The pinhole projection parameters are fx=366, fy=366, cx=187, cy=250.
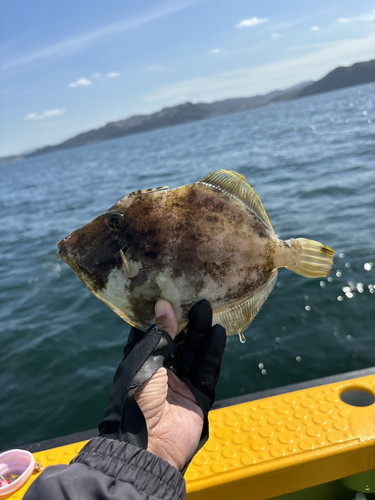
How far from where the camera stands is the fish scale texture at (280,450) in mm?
2615

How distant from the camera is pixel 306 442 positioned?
2.76m

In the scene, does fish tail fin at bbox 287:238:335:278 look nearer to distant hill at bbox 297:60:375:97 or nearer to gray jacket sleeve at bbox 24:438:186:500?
gray jacket sleeve at bbox 24:438:186:500

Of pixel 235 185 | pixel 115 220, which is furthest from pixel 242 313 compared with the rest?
pixel 115 220

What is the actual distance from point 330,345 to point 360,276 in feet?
6.73

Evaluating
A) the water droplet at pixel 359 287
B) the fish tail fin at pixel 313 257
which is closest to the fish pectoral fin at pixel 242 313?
the fish tail fin at pixel 313 257

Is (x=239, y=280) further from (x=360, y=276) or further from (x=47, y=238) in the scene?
(x=47, y=238)

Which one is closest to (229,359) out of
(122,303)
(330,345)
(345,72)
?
(330,345)

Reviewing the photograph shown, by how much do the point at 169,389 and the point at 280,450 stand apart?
1.05m

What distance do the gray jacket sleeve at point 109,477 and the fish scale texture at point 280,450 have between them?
1.25 meters

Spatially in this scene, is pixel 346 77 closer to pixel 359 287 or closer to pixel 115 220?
pixel 359 287

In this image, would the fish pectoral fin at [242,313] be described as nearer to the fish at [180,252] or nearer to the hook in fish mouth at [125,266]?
the fish at [180,252]

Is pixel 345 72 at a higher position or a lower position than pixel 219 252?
higher

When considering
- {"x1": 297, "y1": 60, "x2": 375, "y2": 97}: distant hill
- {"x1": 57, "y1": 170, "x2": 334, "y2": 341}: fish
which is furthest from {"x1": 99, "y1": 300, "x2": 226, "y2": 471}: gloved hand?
{"x1": 297, "y1": 60, "x2": 375, "y2": 97}: distant hill

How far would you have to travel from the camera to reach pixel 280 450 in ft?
8.94
